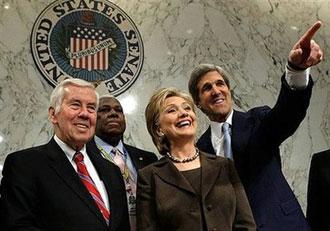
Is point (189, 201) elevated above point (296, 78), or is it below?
below

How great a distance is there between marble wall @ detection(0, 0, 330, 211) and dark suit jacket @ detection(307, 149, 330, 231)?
4.45ft

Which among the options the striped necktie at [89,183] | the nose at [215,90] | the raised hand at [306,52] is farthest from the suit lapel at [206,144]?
the raised hand at [306,52]

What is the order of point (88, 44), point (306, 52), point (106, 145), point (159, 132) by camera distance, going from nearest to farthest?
point (306, 52), point (159, 132), point (106, 145), point (88, 44)

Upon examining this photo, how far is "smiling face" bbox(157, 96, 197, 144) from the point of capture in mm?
2260

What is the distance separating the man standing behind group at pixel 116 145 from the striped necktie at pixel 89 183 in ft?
1.26

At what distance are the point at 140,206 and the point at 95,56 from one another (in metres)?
1.70

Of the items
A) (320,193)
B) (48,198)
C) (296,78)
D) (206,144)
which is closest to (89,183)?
(48,198)

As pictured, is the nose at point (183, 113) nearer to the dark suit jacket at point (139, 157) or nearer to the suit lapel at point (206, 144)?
the suit lapel at point (206, 144)

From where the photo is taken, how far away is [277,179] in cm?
233

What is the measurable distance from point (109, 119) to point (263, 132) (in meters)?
1.05

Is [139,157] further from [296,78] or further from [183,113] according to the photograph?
[296,78]

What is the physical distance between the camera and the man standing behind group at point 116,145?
2806 mm

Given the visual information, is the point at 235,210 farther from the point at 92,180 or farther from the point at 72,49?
the point at 72,49

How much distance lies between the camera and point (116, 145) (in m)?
2.96
